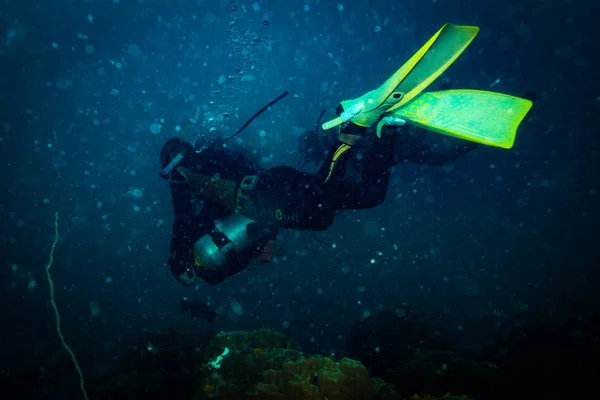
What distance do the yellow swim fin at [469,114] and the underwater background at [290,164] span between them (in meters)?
7.31

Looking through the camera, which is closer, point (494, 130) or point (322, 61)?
point (494, 130)

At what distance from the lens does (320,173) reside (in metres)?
3.86

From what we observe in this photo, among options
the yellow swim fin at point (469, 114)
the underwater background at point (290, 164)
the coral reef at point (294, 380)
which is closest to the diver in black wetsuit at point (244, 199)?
the yellow swim fin at point (469, 114)

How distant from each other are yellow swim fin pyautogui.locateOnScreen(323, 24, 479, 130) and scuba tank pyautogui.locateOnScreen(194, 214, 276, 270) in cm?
190

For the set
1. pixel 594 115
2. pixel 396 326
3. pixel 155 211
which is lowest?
pixel 594 115

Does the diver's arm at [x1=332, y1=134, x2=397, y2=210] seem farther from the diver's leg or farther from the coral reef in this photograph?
the coral reef

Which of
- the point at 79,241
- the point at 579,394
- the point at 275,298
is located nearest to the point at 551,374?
the point at 579,394

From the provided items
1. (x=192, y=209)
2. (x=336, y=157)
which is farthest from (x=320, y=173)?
(x=192, y=209)

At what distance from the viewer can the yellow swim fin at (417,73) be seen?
2.92m

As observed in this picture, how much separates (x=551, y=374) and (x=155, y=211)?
3224cm

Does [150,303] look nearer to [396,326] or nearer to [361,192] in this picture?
[396,326]

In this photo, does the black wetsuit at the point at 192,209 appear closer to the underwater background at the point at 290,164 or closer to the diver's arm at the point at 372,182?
the diver's arm at the point at 372,182

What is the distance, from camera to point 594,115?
2416 cm

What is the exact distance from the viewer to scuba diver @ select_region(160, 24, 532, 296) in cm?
315
